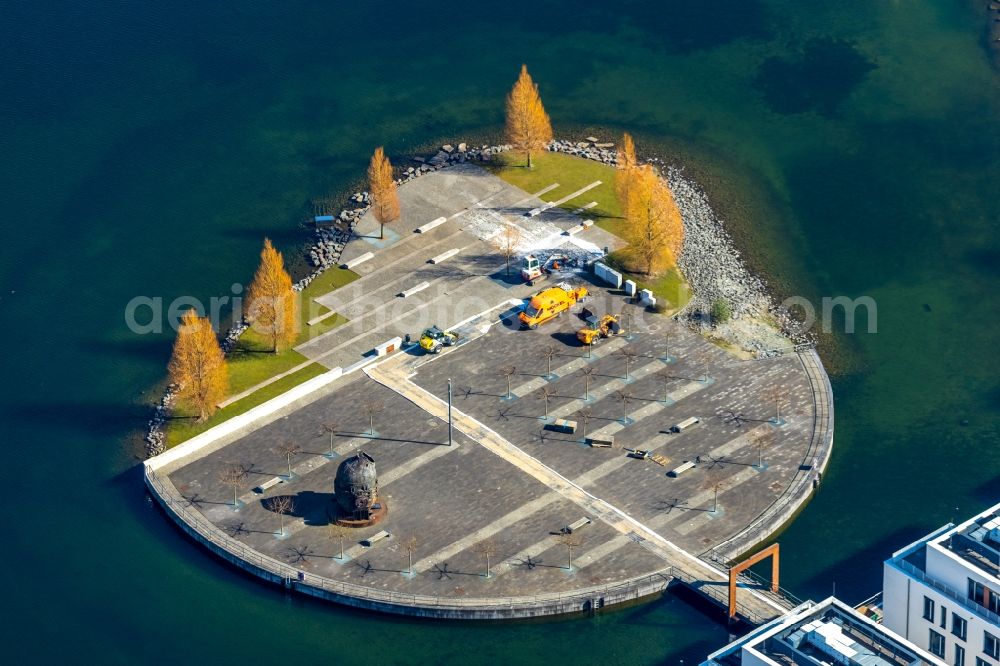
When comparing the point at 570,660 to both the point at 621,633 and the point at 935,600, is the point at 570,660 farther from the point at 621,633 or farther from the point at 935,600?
the point at 935,600

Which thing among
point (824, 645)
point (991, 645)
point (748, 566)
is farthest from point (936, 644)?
point (748, 566)

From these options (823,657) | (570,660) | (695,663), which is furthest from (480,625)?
(823,657)

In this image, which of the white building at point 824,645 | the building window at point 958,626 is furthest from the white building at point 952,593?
the white building at point 824,645

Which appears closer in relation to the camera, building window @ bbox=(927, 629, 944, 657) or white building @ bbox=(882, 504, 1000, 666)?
white building @ bbox=(882, 504, 1000, 666)

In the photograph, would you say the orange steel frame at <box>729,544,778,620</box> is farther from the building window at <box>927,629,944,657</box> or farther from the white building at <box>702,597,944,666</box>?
the building window at <box>927,629,944,657</box>

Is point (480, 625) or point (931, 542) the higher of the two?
point (931, 542)

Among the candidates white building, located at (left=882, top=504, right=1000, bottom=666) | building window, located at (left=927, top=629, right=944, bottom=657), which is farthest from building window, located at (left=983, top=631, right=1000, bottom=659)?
building window, located at (left=927, top=629, right=944, bottom=657)

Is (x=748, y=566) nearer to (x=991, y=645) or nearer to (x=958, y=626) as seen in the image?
(x=958, y=626)
